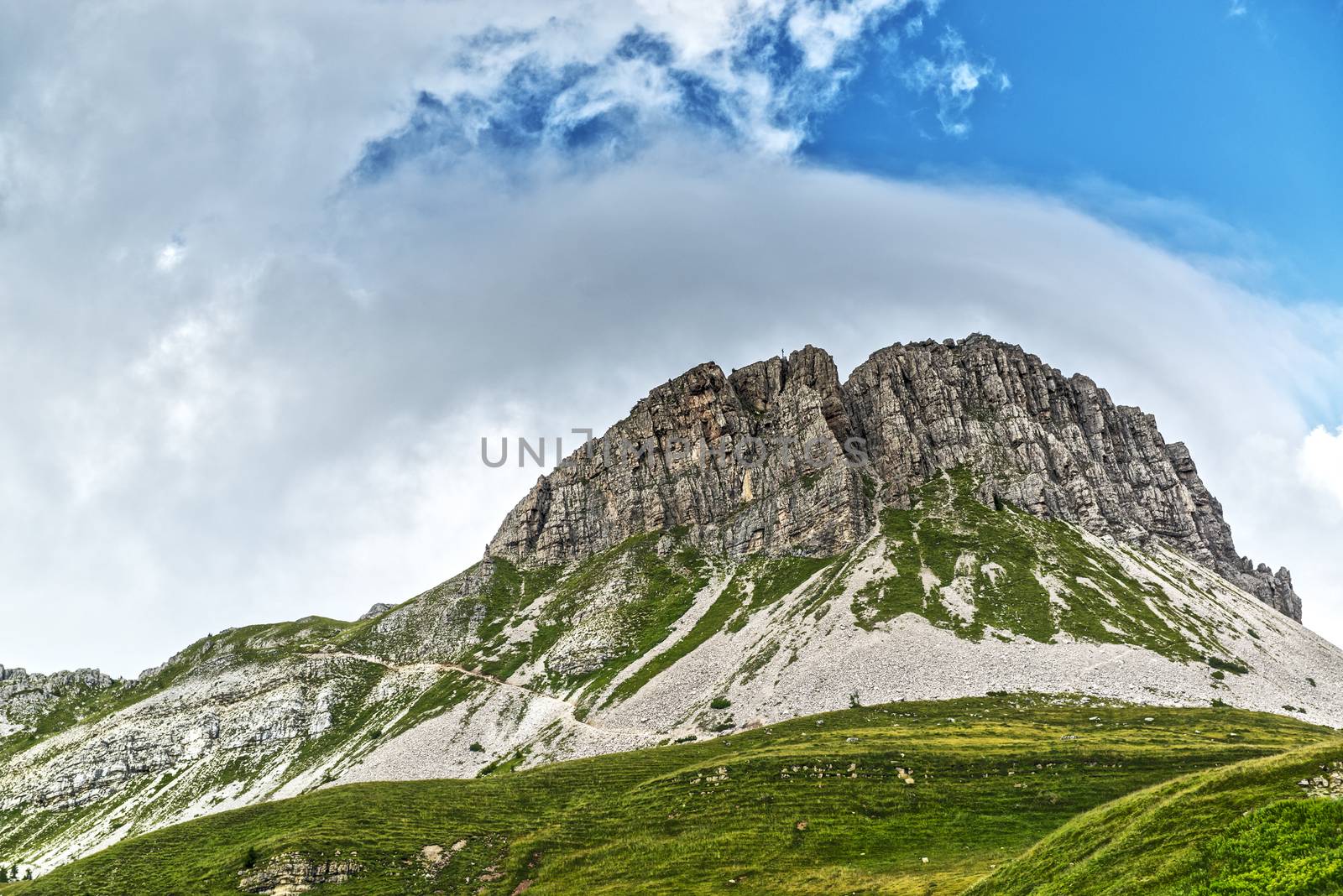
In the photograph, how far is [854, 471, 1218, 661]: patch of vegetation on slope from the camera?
122 meters

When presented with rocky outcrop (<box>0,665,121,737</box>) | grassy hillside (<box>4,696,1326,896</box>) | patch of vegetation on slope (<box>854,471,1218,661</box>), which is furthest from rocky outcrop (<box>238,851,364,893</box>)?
rocky outcrop (<box>0,665,121,737</box>)

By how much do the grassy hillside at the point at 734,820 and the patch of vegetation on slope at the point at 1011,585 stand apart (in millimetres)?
34846

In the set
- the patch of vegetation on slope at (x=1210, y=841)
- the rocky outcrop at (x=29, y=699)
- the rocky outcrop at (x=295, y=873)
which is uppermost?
the rocky outcrop at (x=29, y=699)

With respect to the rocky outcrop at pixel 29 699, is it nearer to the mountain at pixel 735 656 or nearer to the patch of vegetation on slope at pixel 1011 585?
the mountain at pixel 735 656

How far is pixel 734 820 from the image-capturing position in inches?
2502

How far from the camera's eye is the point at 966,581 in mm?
140500

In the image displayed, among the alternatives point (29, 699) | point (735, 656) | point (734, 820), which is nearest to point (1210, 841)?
point (734, 820)

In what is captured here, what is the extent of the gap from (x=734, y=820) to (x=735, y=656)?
234 ft

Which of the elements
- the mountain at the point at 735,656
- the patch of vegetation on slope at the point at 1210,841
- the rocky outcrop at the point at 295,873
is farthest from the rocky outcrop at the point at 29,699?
the patch of vegetation on slope at the point at 1210,841

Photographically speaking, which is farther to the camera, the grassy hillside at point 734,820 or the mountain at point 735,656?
the mountain at point 735,656

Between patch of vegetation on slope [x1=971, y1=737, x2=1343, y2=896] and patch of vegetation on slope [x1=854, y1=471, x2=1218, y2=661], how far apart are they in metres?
87.2

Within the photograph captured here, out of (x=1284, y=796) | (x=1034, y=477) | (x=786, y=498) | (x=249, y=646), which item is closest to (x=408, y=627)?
(x=249, y=646)

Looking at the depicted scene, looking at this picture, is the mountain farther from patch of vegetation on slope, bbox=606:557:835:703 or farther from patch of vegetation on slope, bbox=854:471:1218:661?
patch of vegetation on slope, bbox=606:557:835:703

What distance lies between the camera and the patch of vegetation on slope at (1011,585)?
122 metres
